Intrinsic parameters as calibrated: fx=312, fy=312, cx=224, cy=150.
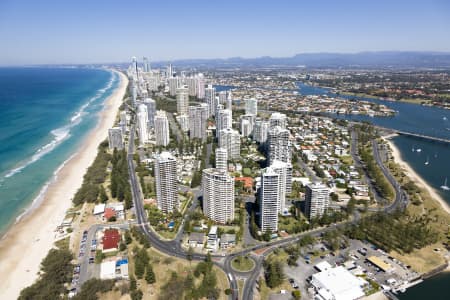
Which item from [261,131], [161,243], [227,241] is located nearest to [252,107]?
[261,131]

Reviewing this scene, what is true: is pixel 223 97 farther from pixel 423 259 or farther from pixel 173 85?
pixel 423 259

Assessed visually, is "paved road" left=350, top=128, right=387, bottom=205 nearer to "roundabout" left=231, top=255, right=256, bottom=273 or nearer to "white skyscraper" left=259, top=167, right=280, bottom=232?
"white skyscraper" left=259, top=167, right=280, bottom=232

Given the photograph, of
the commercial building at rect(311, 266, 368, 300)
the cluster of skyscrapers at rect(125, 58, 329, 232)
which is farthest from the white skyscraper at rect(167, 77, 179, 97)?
the commercial building at rect(311, 266, 368, 300)

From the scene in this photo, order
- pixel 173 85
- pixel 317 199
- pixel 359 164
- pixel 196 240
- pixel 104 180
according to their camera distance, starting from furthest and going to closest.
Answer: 1. pixel 173 85
2. pixel 359 164
3. pixel 104 180
4. pixel 317 199
5. pixel 196 240

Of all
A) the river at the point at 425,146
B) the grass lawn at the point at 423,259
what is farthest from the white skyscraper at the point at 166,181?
the river at the point at 425,146

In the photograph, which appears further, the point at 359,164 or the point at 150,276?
the point at 359,164

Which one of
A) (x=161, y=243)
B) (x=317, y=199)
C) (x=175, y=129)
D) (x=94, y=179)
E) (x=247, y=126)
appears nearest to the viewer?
(x=161, y=243)
